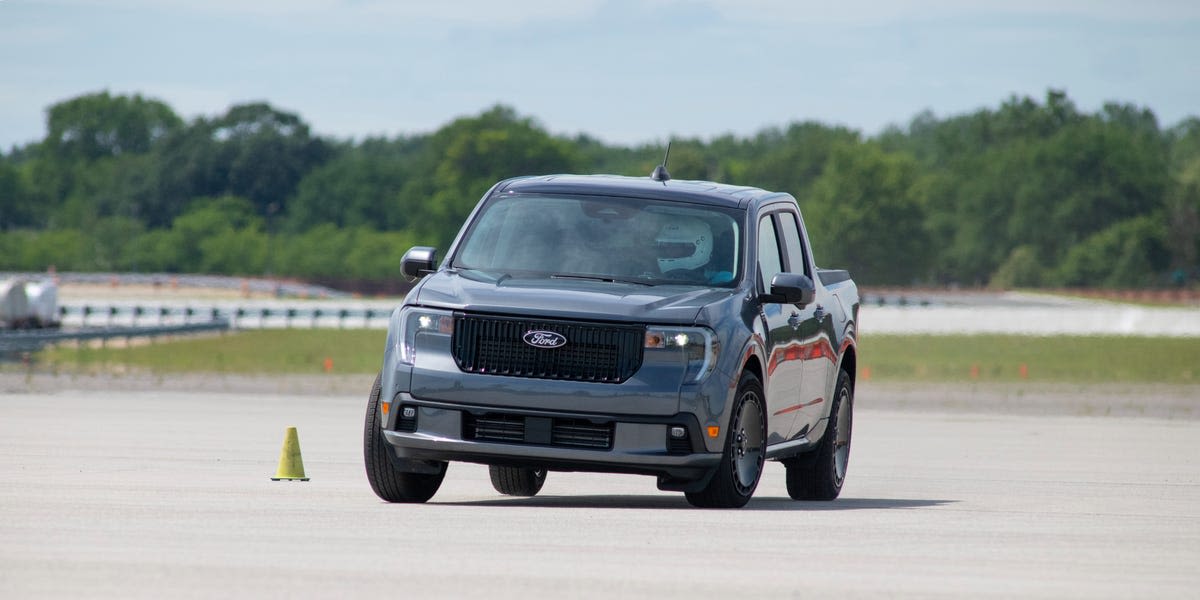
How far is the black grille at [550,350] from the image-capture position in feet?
36.5

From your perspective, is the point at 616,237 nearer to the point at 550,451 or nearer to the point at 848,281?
the point at 550,451

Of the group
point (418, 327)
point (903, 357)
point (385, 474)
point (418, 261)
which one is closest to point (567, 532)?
point (418, 327)

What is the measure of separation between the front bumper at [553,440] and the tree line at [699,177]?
135013 millimetres

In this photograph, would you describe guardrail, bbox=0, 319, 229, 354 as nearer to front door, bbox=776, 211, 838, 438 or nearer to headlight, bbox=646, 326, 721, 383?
front door, bbox=776, 211, 838, 438

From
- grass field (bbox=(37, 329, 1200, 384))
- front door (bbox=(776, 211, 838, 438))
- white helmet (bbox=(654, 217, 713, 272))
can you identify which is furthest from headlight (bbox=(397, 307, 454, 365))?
grass field (bbox=(37, 329, 1200, 384))

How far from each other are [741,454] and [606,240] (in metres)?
1.49

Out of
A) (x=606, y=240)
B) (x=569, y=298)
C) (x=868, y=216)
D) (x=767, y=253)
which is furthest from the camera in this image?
(x=868, y=216)

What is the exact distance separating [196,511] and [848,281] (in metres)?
5.59

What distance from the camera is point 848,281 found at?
1480 cm

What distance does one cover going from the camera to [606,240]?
1210 cm

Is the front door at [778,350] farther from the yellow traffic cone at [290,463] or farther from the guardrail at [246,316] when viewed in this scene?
the guardrail at [246,316]

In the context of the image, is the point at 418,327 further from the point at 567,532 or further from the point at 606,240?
the point at 567,532

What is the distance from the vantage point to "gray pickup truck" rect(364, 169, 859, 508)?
1110cm

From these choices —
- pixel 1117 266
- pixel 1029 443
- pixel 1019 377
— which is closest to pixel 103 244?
pixel 1117 266
